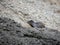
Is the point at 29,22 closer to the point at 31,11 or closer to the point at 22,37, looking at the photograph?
the point at 31,11

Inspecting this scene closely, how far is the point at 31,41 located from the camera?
2.74 m

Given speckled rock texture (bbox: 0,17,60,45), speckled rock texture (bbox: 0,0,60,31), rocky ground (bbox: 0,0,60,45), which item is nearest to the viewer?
speckled rock texture (bbox: 0,17,60,45)

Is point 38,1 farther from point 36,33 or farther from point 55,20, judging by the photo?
point 36,33

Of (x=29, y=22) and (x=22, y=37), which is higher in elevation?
(x=22, y=37)

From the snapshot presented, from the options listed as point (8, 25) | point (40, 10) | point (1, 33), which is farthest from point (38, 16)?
point (1, 33)

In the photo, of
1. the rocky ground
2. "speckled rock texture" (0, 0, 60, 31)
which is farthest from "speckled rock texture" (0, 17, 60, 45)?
"speckled rock texture" (0, 0, 60, 31)

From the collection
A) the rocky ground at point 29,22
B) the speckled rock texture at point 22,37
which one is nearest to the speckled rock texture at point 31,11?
the rocky ground at point 29,22

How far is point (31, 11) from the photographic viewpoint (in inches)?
242

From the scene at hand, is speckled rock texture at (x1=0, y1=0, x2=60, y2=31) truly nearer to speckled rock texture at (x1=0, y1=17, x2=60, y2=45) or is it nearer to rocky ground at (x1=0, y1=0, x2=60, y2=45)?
rocky ground at (x1=0, y1=0, x2=60, y2=45)

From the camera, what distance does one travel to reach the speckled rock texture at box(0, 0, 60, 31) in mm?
5385

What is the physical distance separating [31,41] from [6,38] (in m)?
0.35

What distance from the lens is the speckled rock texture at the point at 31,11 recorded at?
17.7 feet

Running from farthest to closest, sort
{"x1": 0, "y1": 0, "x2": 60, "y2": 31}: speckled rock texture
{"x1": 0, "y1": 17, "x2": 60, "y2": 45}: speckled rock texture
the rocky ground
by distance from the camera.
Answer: {"x1": 0, "y1": 0, "x2": 60, "y2": 31}: speckled rock texture, the rocky ground, {"x1": 0, "y1": 17, "x2": 60, "y2": 45}: speckled rock texture

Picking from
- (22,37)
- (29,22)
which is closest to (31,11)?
(29,22)
